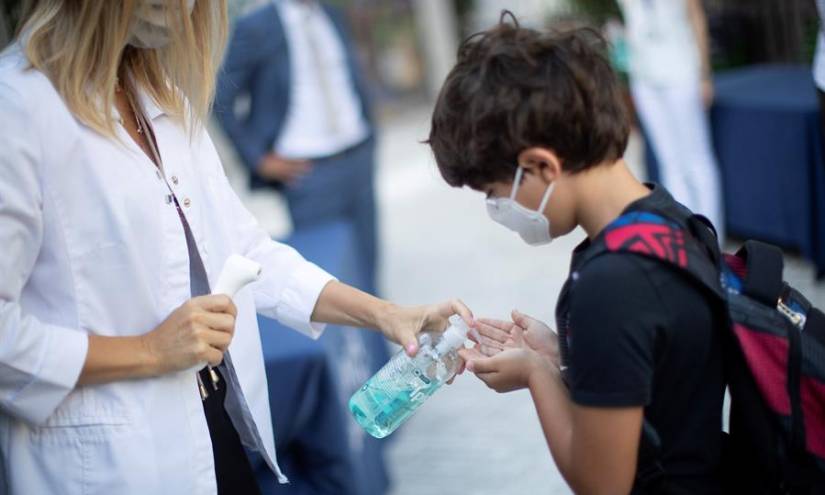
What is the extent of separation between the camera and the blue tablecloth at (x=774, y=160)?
4.84 meters

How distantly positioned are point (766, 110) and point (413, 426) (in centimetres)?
251

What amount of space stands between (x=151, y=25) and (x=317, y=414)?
1.65 meters

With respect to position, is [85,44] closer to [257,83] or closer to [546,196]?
[546,196]

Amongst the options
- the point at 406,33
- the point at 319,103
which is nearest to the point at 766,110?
the point at 319,103

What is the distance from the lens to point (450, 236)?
7305 mm

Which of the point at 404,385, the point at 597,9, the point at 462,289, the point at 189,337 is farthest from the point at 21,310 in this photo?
the point at 597,9

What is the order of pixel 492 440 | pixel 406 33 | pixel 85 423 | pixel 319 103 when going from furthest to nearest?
pixel 406 33, pixel 319 103, pixel 492 440, pixel 85 423

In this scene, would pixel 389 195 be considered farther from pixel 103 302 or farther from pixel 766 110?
pixel 103 302

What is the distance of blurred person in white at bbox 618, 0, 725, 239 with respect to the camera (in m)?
5.04

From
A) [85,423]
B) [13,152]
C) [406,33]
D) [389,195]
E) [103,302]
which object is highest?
[13,152]

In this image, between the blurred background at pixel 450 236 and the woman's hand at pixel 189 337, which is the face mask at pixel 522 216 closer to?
the blurred background at pixel 450 236

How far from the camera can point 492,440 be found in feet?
13.0

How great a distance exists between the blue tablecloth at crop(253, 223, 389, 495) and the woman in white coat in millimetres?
1060

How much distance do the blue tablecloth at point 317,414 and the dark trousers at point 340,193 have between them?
44.5 inches
